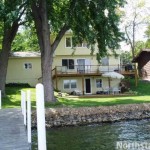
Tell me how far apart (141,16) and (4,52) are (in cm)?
3696

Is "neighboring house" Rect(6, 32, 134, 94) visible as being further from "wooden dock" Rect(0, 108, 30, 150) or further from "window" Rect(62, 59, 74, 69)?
"wooden dock" Rect(0, 108, 30, 150)

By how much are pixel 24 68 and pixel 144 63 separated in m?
16.8

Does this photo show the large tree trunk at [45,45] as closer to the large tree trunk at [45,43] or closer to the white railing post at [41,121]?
the large tree trunk at [45,43]

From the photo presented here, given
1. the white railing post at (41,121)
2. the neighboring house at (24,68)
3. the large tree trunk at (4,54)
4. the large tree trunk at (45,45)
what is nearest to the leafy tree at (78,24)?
the large tree trunk at (45,45)

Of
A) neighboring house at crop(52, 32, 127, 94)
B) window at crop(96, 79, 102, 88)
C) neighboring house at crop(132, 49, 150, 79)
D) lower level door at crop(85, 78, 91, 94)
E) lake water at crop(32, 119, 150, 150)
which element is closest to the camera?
lake water at crop(32, 119, 150, 150)

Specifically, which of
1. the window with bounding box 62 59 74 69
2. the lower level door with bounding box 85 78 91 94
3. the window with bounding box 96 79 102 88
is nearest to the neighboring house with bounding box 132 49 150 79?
the window with bounding box 96 79 102 88

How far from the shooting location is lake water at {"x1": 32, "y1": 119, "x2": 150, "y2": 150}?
13328mm

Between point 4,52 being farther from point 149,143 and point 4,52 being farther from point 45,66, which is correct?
point 149,143

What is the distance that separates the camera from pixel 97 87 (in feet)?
133

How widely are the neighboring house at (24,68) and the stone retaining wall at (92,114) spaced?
20469 millimetres

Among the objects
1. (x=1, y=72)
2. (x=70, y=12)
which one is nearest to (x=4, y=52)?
(x=1, y=72)

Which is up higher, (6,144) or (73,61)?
(73,61)

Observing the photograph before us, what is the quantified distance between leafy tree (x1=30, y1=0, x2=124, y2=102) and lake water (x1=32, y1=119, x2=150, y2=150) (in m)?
A: 6.94

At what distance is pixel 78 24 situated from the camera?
2547 centimetres
